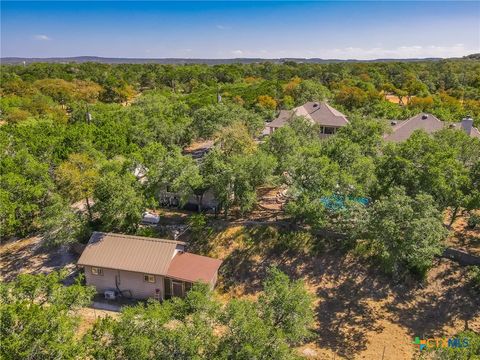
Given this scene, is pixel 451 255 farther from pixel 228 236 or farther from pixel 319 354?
pixel 228 236

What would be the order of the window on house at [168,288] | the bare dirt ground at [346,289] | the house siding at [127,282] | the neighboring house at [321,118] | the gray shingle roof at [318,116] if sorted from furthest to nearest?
the gray shingle roof at [318,116] → the neighboring house at [321,118] → the window on house at [168,288] → the house siding at [127,282] → the bare dirt ground at [346,289]

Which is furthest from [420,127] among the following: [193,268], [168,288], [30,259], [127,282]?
[30,259]

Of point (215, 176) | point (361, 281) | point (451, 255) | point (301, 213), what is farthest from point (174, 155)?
point (451, 255)

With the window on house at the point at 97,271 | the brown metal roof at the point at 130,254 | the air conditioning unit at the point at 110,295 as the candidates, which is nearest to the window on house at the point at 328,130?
the brown metal roof at the point at 130,254

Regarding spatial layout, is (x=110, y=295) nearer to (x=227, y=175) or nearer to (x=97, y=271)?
(x=97, y=271)

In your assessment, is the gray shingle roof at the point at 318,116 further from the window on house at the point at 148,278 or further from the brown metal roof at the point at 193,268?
the window on house at the point at 148,278

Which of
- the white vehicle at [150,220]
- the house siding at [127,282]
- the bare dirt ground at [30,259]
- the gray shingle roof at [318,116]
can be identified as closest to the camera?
the house siding at [127,282]

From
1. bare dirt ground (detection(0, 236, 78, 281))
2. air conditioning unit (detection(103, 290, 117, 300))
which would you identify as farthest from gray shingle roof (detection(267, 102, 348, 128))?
air conditioning unit (detection(103, 290, 117, 300))

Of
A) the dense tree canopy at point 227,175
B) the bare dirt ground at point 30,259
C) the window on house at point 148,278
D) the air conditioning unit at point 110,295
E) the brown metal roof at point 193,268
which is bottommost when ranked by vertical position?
the air conditioning unit at point 110,295
